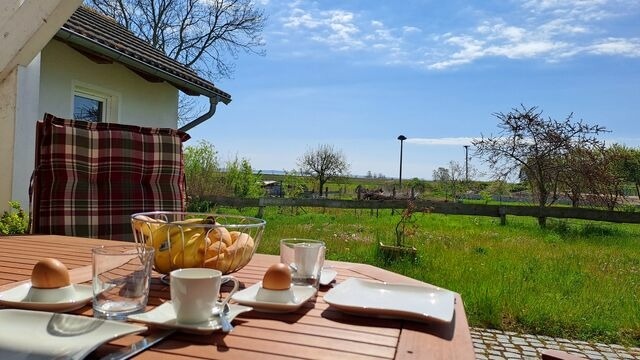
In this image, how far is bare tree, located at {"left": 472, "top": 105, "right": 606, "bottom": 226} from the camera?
1174cm

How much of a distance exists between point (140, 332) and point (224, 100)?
7.36 meters

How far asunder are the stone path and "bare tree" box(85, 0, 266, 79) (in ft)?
43.6

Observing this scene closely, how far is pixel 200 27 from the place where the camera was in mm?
16156

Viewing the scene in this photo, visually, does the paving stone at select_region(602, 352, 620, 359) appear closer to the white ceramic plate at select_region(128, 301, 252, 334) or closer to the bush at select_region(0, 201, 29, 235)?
the white ceramic plate at select_region(128, 301, 252, 334)

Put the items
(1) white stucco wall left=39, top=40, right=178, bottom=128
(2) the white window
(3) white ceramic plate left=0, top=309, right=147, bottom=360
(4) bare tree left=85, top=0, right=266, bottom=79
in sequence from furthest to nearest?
(4) bare tree left=85, top=0, right=266, bottom=79
(2) the white window
(1) white stucco wall left=39, top=40, right=178, bottom=128
(3) white ceramic plate left=0, top=309, right=147, bottom=360

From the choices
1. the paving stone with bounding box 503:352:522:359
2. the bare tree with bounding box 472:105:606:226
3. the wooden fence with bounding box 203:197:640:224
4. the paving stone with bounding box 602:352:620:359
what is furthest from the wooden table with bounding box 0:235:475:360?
the bare tree with bounding box 472:105:606:226

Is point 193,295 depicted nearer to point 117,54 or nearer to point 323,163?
point 117,54

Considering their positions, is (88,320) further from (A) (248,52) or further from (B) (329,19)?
(A) (248,52)

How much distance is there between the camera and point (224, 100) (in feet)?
26.0

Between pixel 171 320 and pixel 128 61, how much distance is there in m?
5.28

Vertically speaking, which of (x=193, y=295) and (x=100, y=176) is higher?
(x=100, y=176)

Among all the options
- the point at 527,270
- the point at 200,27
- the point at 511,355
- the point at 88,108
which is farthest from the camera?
the point at 200,27

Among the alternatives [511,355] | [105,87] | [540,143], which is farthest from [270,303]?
[540,143]

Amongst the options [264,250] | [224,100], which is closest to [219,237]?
[264,250]
